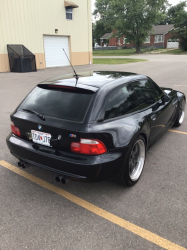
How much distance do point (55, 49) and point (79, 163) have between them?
65.1 ft

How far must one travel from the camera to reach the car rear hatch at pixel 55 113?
262 cm

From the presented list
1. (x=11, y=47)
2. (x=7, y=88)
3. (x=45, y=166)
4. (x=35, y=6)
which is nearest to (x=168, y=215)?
(x=45, y=166)

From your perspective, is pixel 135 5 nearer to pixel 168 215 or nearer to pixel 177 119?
pixel 177 119

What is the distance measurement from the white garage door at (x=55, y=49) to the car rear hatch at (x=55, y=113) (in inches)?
713

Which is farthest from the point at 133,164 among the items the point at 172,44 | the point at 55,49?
the point at 172,44

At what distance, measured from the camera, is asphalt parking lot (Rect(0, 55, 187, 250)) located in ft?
7.27

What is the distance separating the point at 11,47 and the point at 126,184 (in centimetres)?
1672

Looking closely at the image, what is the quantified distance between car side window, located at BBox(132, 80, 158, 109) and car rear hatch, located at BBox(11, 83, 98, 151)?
3.01ft

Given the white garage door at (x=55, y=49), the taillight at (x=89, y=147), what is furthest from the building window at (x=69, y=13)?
the taillight at (x=89, y=147)

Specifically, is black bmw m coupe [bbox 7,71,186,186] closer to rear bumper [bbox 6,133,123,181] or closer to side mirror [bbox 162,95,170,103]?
rear bumper [bbox 6,133,123,181]

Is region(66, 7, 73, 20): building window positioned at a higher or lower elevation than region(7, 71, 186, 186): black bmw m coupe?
higher

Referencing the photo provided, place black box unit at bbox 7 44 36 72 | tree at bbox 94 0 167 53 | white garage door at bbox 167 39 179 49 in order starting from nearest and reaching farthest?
black box unit at bbox 7 44 36 72
tree at bbox 94 0 167 53
white garage door at bbox 167 39 179 49

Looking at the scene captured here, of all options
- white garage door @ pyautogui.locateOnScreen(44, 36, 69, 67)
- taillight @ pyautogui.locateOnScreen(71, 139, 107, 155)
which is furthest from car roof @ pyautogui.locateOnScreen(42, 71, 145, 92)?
white garage door @ pyautogui.locateOnScreen(44, 36, 69, 67)

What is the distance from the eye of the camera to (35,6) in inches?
693
